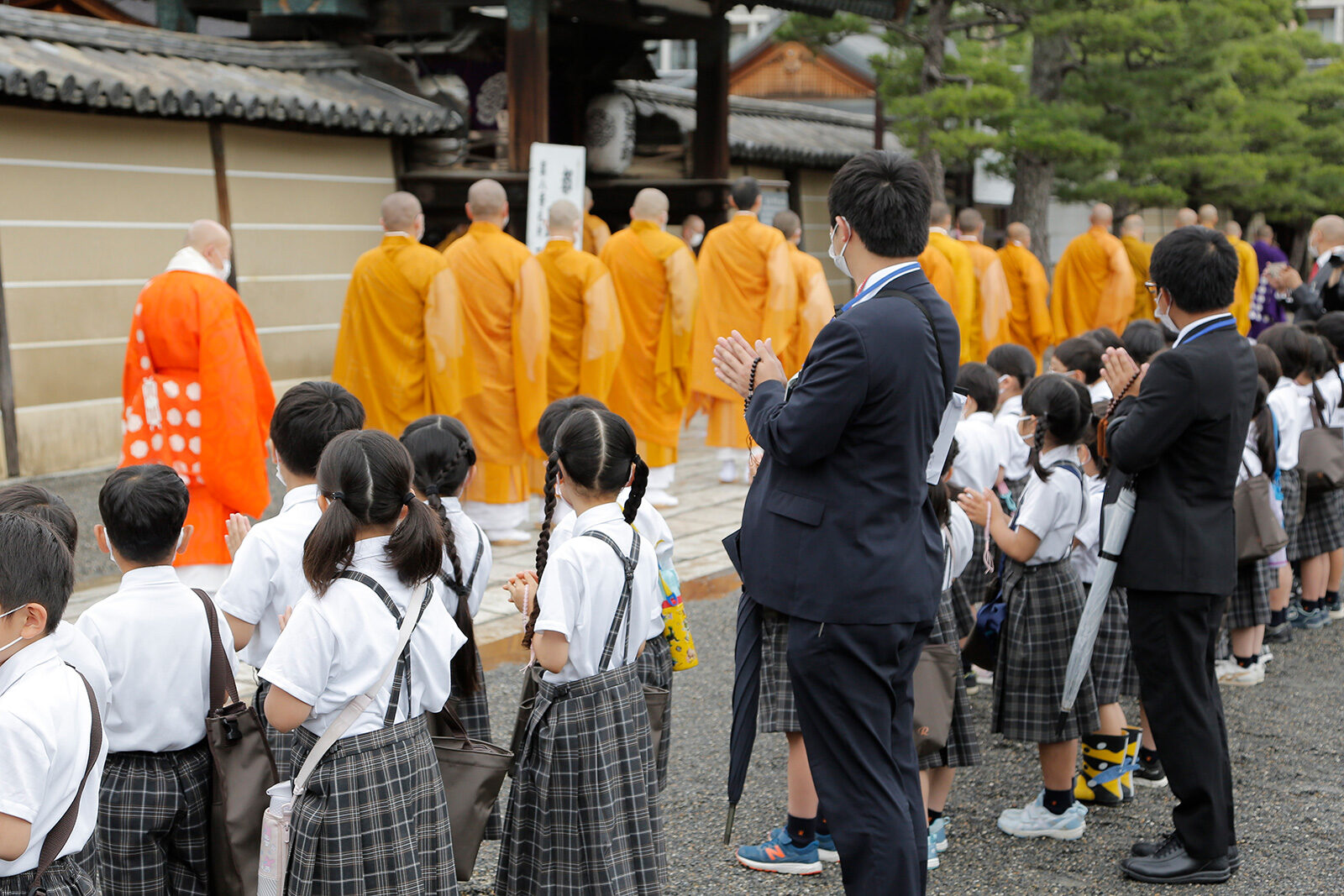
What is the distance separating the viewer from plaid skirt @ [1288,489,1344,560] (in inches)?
218

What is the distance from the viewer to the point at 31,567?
1965 millimetres

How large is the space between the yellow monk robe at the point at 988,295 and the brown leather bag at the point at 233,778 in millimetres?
8167

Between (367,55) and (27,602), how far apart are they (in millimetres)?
8632

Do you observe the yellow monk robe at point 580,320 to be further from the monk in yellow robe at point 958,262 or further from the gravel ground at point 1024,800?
the monk in yellow robe at point 958,262

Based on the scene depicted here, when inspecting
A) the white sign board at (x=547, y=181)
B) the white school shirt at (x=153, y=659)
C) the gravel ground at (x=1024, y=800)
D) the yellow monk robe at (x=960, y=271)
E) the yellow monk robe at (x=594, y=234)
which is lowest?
the gravel ground at (x=1024, y=800)

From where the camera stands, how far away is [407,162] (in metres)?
10.0

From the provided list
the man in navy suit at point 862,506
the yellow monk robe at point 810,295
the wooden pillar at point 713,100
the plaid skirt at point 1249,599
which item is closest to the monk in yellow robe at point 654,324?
the yellow monk robe at point 810,295

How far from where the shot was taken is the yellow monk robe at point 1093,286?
11289mm

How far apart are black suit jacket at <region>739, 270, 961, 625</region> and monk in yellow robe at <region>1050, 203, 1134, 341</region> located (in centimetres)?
943

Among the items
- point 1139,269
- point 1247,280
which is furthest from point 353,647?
point 1247,280

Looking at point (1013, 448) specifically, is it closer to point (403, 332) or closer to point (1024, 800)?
point (1024, 800)

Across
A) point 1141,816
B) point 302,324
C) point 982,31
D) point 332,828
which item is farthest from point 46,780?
point 982,31

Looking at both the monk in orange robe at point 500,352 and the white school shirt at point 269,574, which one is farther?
the monk in orange robe at point 500,352

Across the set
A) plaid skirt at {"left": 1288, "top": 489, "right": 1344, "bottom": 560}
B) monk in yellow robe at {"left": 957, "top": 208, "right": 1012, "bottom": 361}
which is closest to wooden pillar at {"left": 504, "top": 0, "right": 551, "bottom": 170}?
monk in yellow robe at {"left": 957, "top": 208, "right": 1012, "bottom": 361}
